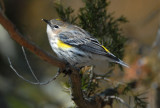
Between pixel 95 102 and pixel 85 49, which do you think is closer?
pixel 95 102

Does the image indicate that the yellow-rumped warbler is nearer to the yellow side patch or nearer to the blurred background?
the yellow side patch

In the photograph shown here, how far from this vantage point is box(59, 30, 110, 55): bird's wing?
420 centimetres

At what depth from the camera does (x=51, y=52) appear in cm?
737

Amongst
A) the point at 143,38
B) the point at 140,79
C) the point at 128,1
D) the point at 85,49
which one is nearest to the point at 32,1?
the point at 128,1

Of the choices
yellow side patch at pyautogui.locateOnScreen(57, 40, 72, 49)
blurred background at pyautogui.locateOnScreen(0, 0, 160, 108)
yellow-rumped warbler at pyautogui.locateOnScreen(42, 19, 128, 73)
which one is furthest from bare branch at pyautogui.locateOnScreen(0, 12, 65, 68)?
blurred background at pyautogui.locateOnScreen(0, 0, 160, 108)

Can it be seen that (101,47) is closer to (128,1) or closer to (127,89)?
(127,89)

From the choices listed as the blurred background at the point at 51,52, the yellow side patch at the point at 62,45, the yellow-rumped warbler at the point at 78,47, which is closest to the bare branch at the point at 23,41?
the yellow-rumped warbler at the point at 78,47

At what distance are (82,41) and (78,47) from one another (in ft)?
0.51

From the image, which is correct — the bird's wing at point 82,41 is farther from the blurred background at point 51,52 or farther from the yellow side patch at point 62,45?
the blurred background at point 51,52

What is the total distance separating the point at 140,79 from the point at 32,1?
A: 3321 millimetres

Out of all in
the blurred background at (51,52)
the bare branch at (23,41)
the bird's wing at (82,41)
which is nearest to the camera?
the bare branch at (23,41)

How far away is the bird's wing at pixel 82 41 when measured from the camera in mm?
4203

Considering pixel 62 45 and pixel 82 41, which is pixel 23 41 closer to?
pixel 62 45

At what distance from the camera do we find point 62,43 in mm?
4324
